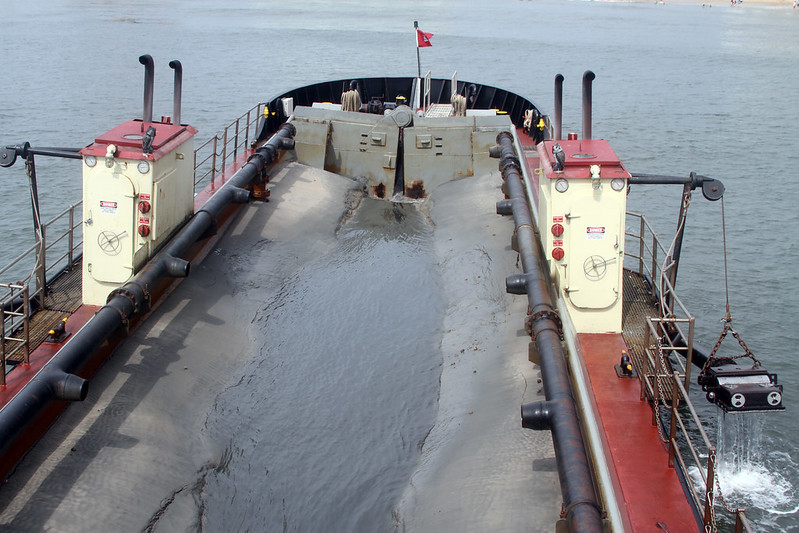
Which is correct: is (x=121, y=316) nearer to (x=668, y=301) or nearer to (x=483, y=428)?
(x=483, y=428)

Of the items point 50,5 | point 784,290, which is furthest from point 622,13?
point 784,290

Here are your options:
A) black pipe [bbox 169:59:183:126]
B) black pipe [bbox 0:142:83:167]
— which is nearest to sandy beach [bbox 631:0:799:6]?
black pipe [bbox 169:59:183:126]

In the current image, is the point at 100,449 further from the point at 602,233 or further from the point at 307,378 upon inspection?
the point at 602,233

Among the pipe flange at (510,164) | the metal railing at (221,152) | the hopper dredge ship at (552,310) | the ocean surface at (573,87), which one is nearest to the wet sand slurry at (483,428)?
the hopper dredge ship at (552,310)

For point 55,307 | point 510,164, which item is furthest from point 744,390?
point 55,307

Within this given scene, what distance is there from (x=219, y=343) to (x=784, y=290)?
15214 mm

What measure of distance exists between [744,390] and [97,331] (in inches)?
294

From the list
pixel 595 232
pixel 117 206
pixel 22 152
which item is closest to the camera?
pixel 595 232

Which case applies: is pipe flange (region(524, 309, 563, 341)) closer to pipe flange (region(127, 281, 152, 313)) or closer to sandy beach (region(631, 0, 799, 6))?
pipe flange (region(127, 281, 152, 313))

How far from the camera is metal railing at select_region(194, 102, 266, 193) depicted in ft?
52.8

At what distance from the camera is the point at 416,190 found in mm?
19203

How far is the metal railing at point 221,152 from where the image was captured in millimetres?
16094

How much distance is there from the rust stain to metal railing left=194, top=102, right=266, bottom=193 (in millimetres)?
4010

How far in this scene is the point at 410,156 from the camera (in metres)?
19.3
